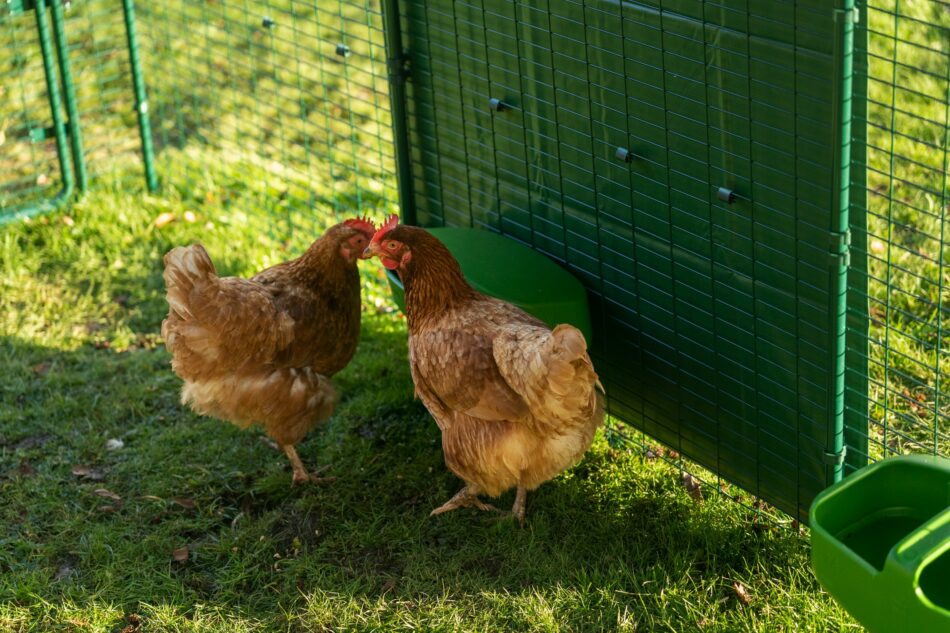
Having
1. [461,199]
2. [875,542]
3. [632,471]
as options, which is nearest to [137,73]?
[461,199]

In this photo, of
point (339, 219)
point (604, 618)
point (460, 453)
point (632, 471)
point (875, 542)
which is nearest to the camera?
point (875, 542)

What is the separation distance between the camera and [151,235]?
21.5 feet

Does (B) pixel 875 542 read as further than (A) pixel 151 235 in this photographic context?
No

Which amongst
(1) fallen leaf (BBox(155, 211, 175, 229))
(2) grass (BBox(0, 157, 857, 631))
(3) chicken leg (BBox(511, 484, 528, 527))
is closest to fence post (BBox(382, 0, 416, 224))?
(2) grass (BBox(0, 157, 857, 631))

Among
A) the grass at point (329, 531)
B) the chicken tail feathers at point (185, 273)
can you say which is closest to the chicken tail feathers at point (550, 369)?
the grass at point (329, 531)

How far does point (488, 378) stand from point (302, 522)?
1111 mm

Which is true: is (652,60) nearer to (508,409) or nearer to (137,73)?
(508,409)

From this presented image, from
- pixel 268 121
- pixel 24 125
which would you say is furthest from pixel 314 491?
pixel 268 121

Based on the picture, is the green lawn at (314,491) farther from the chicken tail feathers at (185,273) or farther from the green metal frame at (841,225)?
the chicken tail feathers at (185,273)

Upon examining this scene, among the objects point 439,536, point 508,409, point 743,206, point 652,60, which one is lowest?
point 439,536

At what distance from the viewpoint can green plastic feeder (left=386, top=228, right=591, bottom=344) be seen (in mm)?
4277

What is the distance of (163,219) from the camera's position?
6.59 m

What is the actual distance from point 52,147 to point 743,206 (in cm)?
528

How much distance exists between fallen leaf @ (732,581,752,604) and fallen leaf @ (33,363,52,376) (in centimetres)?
352
